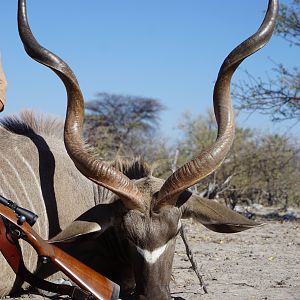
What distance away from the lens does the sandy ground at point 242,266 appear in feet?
13.3

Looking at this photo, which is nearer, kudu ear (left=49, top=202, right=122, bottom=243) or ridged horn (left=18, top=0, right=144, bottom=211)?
kudu ear (left=49, top=202, right=122, bottom=243)

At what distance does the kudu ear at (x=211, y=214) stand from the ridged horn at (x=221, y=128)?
163mm

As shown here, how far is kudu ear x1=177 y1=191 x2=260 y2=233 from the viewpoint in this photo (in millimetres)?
3307

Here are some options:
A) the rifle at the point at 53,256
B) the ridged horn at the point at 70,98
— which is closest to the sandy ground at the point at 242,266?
the rifle at the point at 53,256

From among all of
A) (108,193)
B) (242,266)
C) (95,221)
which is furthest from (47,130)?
(242,266)

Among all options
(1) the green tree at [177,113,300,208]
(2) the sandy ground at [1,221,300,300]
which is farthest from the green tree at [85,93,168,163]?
(2) the sandy ground at [1,221,300,300]

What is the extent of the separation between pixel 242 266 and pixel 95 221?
2.23 metres

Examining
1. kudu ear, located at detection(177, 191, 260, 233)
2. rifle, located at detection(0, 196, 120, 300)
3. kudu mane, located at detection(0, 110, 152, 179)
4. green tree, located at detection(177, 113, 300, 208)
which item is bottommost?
rifle, located at detection(0, 196, 120, 300)

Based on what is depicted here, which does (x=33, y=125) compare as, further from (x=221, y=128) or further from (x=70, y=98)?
(x=221, y=128)

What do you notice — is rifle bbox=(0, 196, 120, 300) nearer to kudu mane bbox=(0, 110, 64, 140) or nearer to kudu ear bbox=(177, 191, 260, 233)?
kudu ear bbox=(177, 191, 260, 233)

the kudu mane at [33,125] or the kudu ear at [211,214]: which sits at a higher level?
the kudu mane at [33,125]

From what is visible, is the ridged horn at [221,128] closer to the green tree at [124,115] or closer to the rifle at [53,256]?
the rifle at [53,256]

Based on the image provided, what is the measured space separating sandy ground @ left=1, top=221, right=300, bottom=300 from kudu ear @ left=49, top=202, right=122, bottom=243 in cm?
68

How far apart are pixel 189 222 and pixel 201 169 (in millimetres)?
5335
